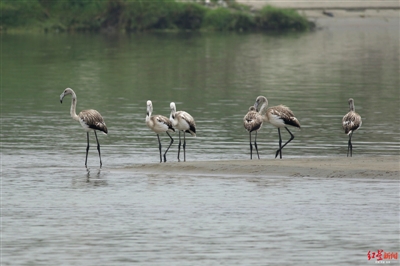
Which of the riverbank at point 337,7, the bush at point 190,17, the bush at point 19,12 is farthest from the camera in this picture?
the riverbank at point 337,7

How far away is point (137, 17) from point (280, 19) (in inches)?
495

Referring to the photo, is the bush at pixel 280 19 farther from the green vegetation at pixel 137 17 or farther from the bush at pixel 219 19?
the bush at pixel 219 19

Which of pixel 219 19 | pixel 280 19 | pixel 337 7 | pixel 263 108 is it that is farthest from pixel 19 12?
pixel 263 108

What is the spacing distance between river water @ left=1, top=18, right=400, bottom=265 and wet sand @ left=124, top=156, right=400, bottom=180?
333 millimetres

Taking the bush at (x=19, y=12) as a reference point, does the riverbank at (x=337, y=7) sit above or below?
above

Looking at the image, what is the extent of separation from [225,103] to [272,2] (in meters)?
58.2

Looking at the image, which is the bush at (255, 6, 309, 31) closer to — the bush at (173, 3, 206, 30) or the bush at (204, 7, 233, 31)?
the bush at (204, 7, 233, 31)

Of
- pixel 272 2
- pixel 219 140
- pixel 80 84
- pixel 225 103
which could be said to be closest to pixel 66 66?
pixel 80 84

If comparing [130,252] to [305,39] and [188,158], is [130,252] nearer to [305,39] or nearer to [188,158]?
[188,158]

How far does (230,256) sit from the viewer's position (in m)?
12.0

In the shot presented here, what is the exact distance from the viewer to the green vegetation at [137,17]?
7775cm

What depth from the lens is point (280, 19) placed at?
84.3 metres

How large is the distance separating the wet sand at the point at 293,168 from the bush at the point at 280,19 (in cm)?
6590

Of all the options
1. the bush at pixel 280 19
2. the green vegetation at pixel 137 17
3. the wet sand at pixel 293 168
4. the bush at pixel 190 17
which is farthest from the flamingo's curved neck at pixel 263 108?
the bush at pixel 280 19
